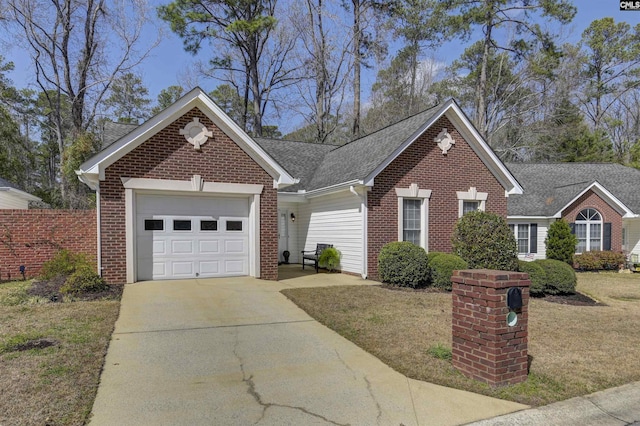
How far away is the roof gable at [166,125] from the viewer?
30.6 feet

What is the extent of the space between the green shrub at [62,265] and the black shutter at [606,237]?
68.4ft

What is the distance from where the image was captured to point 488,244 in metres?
10.6

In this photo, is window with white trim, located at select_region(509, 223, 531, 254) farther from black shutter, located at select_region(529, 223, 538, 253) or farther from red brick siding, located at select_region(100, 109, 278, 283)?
red brick siding, located at select_region(100, 109, 278, 283)

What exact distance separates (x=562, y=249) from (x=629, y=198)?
7920 mm

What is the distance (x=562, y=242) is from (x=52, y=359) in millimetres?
18080

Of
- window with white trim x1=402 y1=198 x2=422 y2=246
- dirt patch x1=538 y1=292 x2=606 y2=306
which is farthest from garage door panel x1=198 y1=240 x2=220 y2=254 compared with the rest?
dirt patch x1=538 y1=292 x2=606 y2=306

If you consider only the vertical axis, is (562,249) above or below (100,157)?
below

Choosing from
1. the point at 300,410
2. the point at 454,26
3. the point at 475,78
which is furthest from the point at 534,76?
the point at 300,410

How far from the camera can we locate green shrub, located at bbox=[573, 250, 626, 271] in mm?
17531

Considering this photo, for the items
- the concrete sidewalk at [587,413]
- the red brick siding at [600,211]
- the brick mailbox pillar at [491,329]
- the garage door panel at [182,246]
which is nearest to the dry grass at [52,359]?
the garage door panel at [182,246]

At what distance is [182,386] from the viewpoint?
4359 millimetres

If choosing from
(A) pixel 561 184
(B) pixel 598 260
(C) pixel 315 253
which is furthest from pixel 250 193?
(A) pixel 561 184

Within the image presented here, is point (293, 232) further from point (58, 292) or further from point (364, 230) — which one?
point (58, 292)

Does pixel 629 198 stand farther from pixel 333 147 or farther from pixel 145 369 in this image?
pixel 145 369
